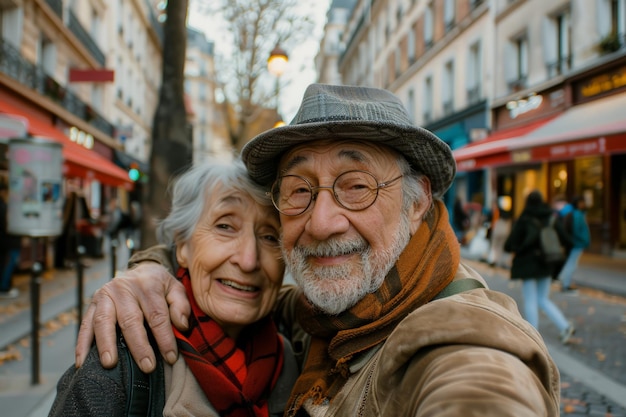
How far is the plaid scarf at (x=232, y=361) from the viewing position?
166 cm

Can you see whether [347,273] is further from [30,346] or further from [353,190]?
[30,346]

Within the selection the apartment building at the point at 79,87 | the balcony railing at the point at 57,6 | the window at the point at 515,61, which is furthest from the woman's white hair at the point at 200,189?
the window at the point at 515,61

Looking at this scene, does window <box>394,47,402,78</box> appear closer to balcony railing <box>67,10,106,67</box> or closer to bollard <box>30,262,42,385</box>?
balcony railing <box>67,10,106,67</box>

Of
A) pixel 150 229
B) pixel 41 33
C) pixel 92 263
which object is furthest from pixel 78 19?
pixel 150 229

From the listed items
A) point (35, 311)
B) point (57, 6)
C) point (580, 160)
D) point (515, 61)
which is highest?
point (57, 6)

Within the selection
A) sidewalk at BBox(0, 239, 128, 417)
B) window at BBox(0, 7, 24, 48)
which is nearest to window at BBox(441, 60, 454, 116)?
window at BBox(0, 7, 24, 48)

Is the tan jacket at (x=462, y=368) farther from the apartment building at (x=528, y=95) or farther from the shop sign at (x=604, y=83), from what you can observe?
the shop sign at (x=604, y=83)

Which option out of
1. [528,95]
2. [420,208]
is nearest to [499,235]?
[528,95]

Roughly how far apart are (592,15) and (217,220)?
1434 centimetres

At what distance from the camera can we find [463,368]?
1.03 metres

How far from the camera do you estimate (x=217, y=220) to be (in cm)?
196

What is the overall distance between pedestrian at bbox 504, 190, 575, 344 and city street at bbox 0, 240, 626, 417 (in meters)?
0.32

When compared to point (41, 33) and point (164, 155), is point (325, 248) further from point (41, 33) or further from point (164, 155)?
point (41, 33)

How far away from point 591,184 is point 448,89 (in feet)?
33.1
